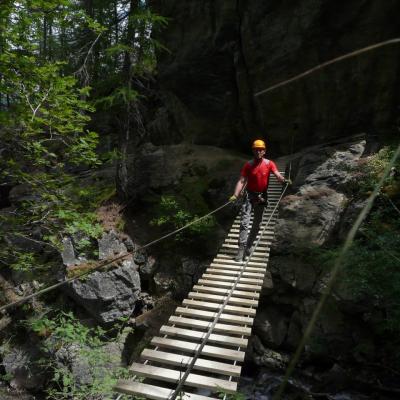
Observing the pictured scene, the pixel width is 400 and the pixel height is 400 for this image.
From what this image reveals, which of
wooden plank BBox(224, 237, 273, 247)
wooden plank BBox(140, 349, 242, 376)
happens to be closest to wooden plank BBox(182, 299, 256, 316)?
wooden plank BBox(140, 349, 242, 376)

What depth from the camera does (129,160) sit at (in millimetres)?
13852

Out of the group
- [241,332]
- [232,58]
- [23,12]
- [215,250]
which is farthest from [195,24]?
[241,332]

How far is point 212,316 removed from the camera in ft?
17.8

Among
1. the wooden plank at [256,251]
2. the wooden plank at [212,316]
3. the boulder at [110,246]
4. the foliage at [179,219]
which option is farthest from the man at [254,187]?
the boulder at [110,246]

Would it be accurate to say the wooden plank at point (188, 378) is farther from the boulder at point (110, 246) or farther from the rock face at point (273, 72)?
the rock face at point (273, 72)

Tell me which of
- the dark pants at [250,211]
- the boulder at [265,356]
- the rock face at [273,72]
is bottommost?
the boulder at [265,356]

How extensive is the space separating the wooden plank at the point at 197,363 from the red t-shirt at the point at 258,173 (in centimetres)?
369

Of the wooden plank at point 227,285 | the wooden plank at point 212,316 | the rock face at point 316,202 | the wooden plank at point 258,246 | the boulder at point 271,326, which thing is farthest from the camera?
the rock face at point 316,202

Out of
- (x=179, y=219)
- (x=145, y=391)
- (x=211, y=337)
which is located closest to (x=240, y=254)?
(x=211, y=337)

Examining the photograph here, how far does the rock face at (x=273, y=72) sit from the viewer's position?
1164 cm

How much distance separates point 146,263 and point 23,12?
783 cm

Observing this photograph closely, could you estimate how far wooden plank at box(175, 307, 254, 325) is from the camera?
5.30 metres

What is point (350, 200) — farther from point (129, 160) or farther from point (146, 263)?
point (129, 160)

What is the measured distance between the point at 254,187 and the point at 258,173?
0.32 m
